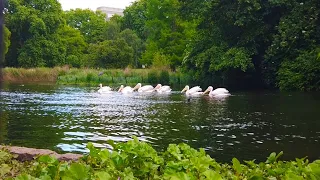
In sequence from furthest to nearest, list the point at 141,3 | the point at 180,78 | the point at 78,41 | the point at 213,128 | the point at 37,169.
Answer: the point at 141,3 → the point at 78,41 → the point at 180,78 → the point at 213,128 → the point at 37,169

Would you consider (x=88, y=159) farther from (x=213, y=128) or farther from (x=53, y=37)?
(x=53, y=37)

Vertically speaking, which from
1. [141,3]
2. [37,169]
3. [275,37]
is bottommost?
[37,169]

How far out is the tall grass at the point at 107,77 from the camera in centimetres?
3012

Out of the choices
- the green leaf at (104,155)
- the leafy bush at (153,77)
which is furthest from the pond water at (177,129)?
the leafy bush at (153,77)

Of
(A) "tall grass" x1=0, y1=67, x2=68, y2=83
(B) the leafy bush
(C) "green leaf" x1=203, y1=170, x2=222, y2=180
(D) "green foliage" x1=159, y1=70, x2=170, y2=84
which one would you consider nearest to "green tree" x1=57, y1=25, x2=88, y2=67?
(A) "tall grass" x1=0, y1=67, x2=68, y2=83

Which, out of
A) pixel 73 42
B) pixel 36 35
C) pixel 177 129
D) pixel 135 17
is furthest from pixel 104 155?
pixel 135 17

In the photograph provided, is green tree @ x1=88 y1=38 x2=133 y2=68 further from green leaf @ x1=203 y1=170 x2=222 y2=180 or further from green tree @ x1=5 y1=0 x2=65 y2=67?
green leaf @ x1=203 y1=170 x2=222 y2=180

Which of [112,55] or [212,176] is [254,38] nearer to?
[112,55]

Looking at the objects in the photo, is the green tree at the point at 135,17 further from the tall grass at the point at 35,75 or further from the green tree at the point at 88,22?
the tall grass at the point at 35,75

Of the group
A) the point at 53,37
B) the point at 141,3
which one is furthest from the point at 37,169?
the point at 141,3

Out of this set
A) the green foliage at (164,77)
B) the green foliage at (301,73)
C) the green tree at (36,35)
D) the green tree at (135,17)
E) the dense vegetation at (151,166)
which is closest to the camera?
the dense vegetation at (151,166)

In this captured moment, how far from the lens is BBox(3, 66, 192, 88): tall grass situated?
98.8 feet

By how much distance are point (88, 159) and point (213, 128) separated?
17.3 ft

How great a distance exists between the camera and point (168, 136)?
770 cm
